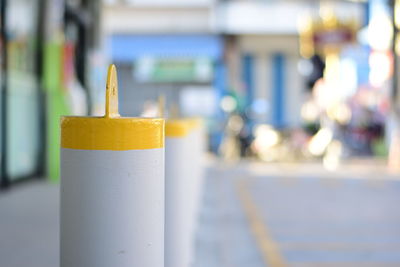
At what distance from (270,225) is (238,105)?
10843 millimetres

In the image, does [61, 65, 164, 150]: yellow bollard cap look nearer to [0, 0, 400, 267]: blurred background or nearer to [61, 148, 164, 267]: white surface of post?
[61, 148, 164, 267]: white surface of post

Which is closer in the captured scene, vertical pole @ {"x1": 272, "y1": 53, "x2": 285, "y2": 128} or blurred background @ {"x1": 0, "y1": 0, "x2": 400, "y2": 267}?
blurred background @ {"x1": 0, "y1": 0, "x2": 400, "y2": 267}

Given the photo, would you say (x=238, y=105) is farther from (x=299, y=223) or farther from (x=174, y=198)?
(x=174, y=198)

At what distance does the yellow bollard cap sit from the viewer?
1764mm

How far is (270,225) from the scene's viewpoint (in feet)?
19.6

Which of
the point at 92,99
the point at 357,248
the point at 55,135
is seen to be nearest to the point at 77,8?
the point at 92,99

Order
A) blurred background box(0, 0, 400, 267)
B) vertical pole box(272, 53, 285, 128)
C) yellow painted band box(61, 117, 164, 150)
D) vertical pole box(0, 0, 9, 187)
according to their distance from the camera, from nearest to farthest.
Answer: yellow painted band box(61, 117, 164, 150)
blurred background box(0, 0, 400, 267)
vertical pole box(0, 0, 9, 187)
vertical pole box(272, 53, 285, 128)

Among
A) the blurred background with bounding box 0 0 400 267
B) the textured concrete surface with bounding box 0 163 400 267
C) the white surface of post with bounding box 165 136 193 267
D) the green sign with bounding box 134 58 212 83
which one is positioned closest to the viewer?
the white surface of post with bounding box 165 136 193 267

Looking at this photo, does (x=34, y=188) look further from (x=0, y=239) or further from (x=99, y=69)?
(x=99, y=69)

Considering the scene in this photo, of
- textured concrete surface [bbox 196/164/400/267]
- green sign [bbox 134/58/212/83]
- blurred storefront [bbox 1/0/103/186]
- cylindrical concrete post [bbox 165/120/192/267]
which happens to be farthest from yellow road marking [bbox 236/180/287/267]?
Result: green sign [bbox 134/58/212/83]

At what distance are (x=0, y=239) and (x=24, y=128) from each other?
395 cm

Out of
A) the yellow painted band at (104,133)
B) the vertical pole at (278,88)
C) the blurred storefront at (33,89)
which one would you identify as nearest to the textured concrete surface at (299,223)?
the yellow painted band at (104,133)

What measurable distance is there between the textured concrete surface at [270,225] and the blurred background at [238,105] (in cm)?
3

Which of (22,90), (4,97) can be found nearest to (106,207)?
(4,97)
